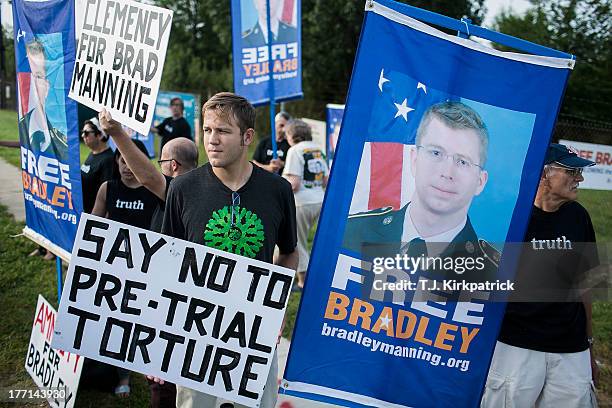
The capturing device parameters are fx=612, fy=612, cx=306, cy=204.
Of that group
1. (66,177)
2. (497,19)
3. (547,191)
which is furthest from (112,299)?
(497,19)

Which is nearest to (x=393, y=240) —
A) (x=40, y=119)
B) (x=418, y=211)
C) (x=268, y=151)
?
(x=418, y=211)

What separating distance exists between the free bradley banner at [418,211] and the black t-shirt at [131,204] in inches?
70.4

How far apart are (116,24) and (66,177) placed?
3.58 ft

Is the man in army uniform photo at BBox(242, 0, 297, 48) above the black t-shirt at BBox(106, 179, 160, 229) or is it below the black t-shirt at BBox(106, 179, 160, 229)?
above

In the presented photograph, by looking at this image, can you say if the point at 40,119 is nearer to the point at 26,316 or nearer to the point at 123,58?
the point at 123,58

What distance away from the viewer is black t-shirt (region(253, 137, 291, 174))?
291 inches

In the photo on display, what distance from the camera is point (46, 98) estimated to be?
3756 mm

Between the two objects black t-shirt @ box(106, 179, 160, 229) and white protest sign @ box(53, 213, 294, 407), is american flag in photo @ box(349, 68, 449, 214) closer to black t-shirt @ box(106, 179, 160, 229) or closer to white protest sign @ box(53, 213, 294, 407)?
white protest sign @ box(53, 213, 294, 407)

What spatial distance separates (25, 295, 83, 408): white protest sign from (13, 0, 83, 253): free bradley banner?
0.49 m

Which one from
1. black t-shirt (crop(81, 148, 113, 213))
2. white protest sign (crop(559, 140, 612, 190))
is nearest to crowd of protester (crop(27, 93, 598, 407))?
black t-shirt (crop(81, 148, 113, 213))

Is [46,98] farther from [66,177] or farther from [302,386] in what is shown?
[302,386]

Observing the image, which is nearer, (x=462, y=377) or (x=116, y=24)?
(x=462, y=377)

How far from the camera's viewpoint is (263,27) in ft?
20.9

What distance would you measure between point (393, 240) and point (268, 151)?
5.03m
